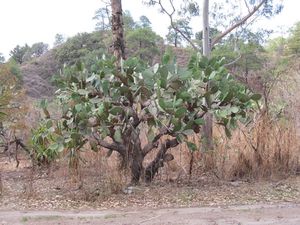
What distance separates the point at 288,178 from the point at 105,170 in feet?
9.81

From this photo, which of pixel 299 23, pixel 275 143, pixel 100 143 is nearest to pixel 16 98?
pixel 100 143

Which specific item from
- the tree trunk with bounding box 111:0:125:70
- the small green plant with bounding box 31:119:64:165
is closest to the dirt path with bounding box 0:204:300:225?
the small green plant with bounding box 31:119:64:165

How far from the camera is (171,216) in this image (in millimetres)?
5527

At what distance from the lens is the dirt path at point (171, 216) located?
17.4ft

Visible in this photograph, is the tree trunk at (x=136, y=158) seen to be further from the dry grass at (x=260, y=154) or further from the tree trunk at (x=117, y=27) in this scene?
the tree trunk at (x=117, y=27)

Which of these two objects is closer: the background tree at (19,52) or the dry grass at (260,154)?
the dry grass at (260,154)

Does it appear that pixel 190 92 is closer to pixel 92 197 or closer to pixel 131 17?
pixel 92 197

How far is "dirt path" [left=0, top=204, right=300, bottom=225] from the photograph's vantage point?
5301 millimetres

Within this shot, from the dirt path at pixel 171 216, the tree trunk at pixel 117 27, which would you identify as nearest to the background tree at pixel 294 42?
the tree trunk at pixel 117 27

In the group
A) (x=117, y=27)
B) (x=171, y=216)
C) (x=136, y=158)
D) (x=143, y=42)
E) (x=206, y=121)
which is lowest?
(x=171, y=216)

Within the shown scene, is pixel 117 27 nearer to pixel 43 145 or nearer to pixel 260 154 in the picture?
pixel 43 145

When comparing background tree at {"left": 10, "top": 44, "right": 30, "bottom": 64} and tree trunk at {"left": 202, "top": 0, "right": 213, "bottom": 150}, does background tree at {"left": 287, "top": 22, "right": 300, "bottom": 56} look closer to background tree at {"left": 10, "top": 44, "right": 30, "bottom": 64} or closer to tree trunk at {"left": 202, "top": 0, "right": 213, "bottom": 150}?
tree trunk at {"left": 202, "top": 0, "right": 213, "bottom": 150}

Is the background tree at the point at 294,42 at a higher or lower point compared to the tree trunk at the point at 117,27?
higher

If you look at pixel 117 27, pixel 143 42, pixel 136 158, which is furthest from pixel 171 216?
pixel 143 42
